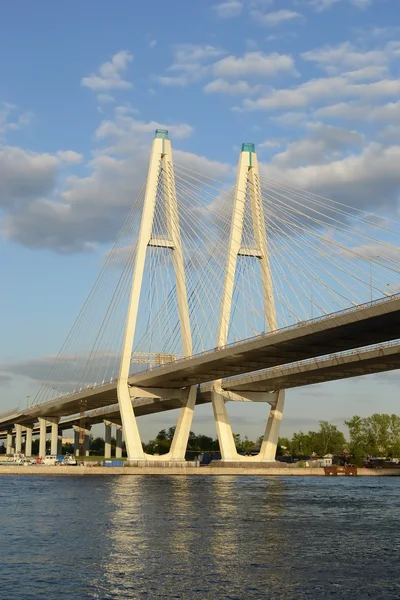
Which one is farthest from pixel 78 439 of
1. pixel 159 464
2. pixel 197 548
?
pixel 197 548

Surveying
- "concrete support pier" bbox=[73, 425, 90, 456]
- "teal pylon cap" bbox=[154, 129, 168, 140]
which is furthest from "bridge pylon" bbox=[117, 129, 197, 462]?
"concrete support pier" bbox=[73, 425, 90, 456]

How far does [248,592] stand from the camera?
16594 millimetres

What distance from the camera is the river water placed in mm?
16969

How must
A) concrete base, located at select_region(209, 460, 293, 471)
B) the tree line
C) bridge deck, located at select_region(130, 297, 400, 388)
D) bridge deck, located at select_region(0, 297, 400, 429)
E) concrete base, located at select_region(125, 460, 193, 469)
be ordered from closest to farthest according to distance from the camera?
bridge deck, located at select_region(130, 297, 400, 388), bridge deck, located at select_region(0, 297, 400, 429), concrete base, located at select_region(125, 460, 193, 469), concrete base, located at select_region(209, 460, 293, 471), the tree line

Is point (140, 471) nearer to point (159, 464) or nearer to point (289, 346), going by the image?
point (159, 464)

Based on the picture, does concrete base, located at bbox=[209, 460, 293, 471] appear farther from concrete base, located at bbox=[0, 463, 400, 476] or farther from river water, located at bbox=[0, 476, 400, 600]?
river water, located at bbox=[0, 476, 400, 600]

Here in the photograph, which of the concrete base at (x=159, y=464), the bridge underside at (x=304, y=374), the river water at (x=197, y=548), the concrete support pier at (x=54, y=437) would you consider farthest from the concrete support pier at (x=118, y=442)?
the river water at (x=197, y=548)

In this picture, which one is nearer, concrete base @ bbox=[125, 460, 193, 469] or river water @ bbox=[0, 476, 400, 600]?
river water @ bbox=[0, 476, 400, 600]

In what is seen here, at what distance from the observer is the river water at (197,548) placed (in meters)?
17.0

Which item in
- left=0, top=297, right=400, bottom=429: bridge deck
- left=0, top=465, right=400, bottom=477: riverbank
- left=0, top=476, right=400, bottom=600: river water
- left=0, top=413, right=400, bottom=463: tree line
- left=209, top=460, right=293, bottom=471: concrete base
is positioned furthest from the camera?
left=0, top=413, right=400, bottom=463: tree line

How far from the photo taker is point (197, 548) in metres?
22.0

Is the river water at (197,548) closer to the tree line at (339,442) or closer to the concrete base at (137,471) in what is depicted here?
the concrete base at (137,471)

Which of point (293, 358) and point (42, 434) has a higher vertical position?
point (293, 358)

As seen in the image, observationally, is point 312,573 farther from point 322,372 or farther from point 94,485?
point 322,372
